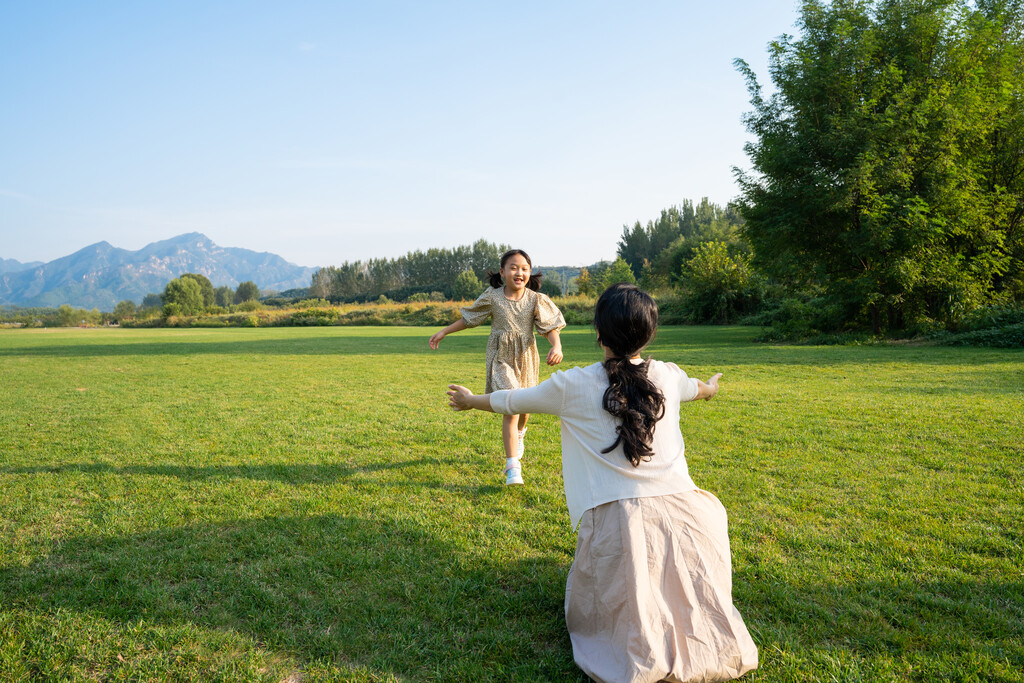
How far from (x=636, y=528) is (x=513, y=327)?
2.68m

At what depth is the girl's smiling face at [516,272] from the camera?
15.4ft

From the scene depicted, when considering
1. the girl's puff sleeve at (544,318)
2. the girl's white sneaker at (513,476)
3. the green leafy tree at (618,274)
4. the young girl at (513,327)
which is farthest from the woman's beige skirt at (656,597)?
the green leafy tree at (618,274)

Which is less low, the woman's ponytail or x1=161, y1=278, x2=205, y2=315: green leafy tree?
x1=161, y1=278, x2=205, y2=315: green leafy tree

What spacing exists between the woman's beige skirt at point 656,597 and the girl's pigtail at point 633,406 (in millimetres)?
236

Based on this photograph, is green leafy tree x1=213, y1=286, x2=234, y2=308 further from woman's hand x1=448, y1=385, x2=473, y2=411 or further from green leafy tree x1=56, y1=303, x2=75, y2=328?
woman's hand x1=448, y1=385, x2=473, y2=411

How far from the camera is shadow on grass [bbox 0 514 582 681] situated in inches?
97.0

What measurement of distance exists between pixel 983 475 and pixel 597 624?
4192 millimetres

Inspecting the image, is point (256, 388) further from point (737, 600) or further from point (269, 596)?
point (737, 600)

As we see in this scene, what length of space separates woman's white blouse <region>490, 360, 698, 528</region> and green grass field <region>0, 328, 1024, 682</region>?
28.9 inches

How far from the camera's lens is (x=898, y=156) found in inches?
650

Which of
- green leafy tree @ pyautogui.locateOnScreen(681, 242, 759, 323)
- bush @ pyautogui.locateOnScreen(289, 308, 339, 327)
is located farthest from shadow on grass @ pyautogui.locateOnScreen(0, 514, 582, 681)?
bush @ pyautogui.locateOnScreen(289, 308, 339, 327)

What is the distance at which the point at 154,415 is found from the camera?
7910mm

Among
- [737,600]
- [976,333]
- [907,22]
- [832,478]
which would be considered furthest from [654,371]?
[907,22]

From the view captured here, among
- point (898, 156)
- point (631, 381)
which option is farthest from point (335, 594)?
point (898, 156)
